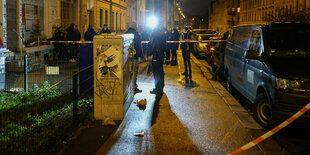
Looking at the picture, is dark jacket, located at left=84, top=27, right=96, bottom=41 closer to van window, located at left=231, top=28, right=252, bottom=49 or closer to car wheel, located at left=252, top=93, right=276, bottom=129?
van window, located at left=231, top=28, right=252, bottom=49

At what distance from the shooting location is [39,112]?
7180 mm

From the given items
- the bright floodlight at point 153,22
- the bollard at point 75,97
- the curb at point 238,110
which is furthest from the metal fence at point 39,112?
the curb at point 238,110

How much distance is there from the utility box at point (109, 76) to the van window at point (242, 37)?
374 centimetres

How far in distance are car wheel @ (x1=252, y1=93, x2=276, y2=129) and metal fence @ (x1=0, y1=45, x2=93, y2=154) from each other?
11.5 ft

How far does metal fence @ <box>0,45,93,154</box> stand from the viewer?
17.6 ft

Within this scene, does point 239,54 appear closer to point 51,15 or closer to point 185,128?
point 185,128

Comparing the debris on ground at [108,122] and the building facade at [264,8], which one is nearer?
the debris on ground at [108,122]

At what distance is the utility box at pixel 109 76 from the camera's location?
6492 mm

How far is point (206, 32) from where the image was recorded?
26.1m

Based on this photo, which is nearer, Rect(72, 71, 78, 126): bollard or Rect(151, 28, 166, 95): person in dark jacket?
Rect(72, 71, 78, 126): bollard

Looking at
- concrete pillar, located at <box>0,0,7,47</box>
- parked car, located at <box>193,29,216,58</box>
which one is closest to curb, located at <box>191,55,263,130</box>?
concrete pillar, located at <box>0,0,7,47</box>

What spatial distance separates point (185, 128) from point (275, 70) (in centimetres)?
203

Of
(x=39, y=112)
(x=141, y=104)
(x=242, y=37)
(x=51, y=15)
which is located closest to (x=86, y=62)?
(x=141, y=104)

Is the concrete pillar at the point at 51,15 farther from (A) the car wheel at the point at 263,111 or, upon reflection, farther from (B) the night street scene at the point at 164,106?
(A) the car wheel at the point at 263,111
